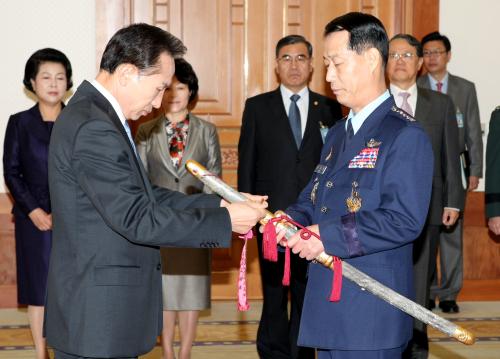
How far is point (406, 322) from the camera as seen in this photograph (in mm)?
2518

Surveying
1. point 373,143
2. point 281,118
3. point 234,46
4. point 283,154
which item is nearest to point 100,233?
point 373,143

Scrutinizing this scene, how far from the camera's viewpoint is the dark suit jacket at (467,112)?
19.7 feet

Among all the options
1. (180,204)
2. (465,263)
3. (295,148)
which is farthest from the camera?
(465,263)

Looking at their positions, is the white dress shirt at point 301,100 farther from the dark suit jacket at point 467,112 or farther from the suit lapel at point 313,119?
the dark suit jacket at point 467,112

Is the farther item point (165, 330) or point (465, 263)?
point (465, 263)

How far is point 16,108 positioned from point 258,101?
7.04 feet

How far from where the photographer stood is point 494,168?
4273 mm

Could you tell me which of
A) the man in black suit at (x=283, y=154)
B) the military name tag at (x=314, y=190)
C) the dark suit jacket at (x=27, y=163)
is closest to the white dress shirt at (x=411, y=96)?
the man in black suit at (x=283, y=154)

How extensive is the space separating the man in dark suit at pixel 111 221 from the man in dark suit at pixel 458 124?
3.88m

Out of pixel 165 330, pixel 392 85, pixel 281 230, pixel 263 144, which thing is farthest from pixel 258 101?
pixel 281 230

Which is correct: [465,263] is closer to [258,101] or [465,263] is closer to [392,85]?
[392,85]

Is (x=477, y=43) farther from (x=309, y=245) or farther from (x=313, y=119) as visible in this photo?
(x=309, y=245)

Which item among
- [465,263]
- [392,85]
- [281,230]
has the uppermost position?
[392,85]

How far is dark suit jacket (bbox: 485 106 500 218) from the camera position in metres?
4.25
